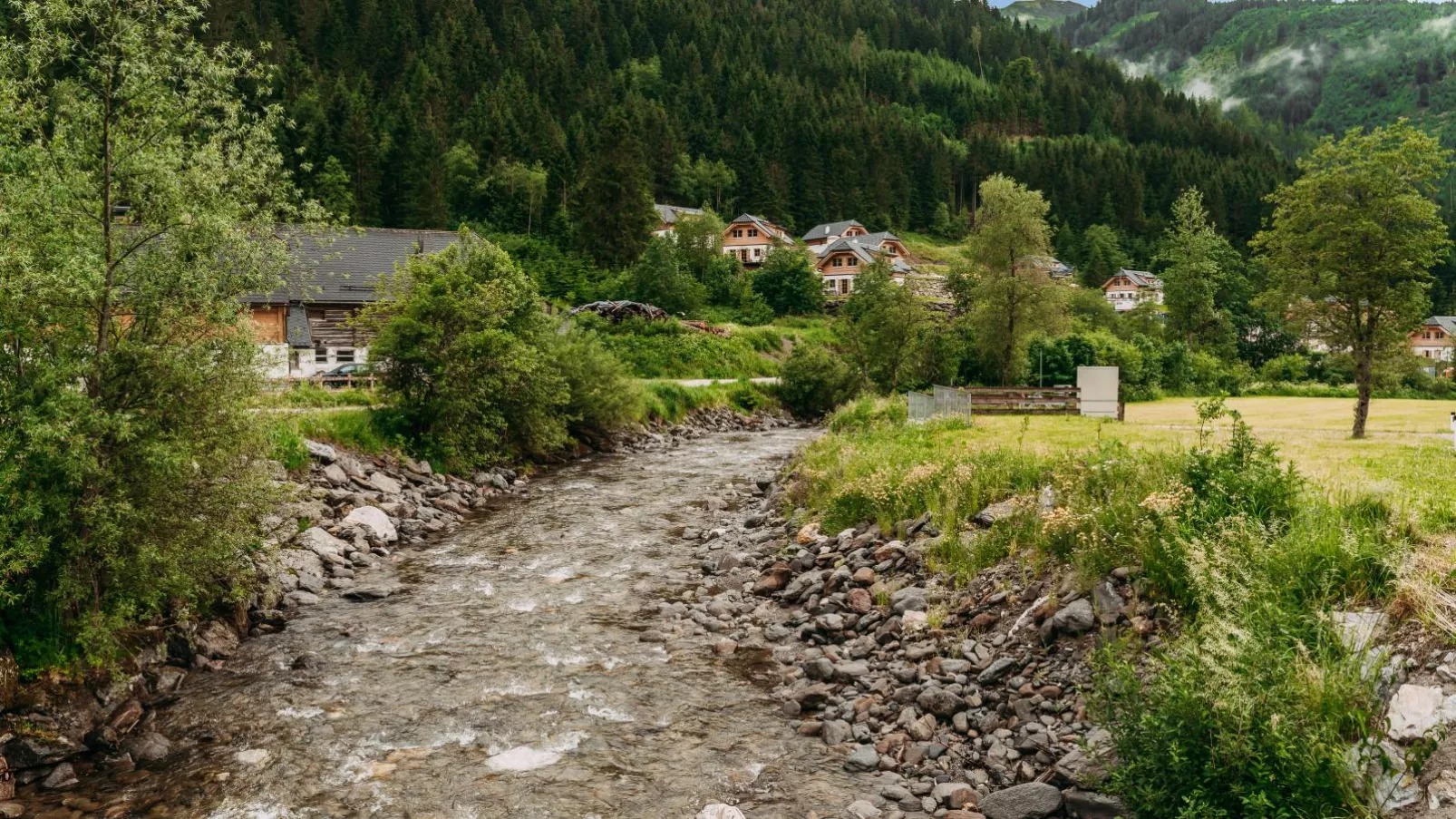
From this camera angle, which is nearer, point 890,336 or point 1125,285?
point 890,336

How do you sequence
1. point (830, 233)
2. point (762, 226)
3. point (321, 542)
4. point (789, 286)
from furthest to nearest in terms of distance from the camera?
point (830, 233), point (762, 226), point (789, 286), point (321, 542)

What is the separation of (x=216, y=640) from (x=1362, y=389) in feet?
107

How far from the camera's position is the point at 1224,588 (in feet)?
26.8

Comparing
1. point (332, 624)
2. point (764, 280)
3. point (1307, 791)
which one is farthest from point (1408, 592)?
point (764, 280)

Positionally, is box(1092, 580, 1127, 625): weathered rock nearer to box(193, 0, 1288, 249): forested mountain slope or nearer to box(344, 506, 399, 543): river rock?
box(344, 506, 399, 543): river rock

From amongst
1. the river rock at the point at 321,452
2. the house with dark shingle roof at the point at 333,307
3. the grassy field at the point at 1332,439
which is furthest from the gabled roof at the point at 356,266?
the grassy field at the point at 1332,439

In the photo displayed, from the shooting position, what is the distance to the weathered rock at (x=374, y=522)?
802 inches

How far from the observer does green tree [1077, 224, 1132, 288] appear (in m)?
120

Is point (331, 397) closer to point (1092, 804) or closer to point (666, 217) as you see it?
point (1092, 804)

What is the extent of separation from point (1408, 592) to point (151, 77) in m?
16.3

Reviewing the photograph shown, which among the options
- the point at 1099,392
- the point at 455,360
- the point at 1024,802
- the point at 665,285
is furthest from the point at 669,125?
the point at 1024,802

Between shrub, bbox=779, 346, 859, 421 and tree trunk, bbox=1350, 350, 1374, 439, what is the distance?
3120cm

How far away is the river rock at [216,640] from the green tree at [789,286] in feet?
235

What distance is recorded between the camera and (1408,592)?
7.57 meters
